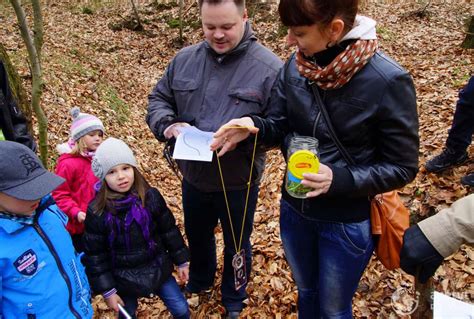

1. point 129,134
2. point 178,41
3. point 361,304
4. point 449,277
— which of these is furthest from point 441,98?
point 178,41

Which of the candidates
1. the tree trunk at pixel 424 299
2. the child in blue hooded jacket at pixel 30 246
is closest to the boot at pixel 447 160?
the tree trunk at pixel 424 299

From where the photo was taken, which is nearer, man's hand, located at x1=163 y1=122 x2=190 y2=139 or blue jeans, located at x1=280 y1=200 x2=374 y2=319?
blue jeans, located at x1=280 y1=200 x2=374 y2=319

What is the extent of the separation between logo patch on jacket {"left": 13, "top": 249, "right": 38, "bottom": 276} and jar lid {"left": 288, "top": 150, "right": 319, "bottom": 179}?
157cm

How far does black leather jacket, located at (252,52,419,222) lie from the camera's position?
68.5 inches

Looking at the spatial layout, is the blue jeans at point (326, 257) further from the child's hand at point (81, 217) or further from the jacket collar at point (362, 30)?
the child's hand at point (81, 217)

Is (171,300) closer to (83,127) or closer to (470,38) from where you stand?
(83,127)

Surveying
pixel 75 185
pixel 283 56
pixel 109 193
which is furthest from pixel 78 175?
pixel 283 56

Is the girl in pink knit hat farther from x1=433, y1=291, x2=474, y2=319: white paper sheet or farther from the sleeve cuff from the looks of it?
x1=433, y1=291, x2=474, y2=319: white paper sheet

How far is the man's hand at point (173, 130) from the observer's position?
247 centimetres

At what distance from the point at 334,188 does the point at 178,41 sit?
1297 centimetres

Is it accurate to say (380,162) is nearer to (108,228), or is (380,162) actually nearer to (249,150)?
(249,150)

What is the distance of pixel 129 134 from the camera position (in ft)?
23.7

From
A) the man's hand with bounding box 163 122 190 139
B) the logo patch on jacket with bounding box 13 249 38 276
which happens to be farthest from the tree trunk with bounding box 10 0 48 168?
the logo patch on jacket with bounding box 13 249 38 276

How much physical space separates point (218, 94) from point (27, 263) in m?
1.59
